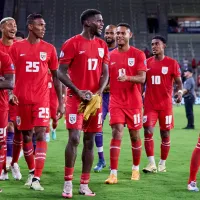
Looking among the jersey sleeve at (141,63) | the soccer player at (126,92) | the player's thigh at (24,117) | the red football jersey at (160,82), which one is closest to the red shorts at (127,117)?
the soccer player at (126,92)

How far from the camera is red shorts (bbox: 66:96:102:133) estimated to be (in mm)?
7488

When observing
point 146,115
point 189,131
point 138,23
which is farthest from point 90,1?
point 146,115

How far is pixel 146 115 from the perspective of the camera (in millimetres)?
10398

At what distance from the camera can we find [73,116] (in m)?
7.50

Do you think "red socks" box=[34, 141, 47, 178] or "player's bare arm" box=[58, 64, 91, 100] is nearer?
"player's bare arm" box=[58, 64, 91, 100]

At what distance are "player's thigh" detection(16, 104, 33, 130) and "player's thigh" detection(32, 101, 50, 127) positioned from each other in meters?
0.07

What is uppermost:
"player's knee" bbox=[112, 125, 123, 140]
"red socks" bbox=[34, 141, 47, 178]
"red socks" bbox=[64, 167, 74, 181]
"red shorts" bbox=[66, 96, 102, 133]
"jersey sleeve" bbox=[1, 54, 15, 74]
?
"jersey sleeve" bbox=[1, 54, 15, 74]

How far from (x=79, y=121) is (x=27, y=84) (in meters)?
1.10

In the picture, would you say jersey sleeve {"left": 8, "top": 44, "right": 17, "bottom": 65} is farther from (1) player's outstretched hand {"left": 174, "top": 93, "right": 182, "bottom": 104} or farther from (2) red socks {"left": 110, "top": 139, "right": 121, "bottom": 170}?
(1) player's outstretched hand {"left": 174, "top": 93, "right": 182, "bottom": 104}

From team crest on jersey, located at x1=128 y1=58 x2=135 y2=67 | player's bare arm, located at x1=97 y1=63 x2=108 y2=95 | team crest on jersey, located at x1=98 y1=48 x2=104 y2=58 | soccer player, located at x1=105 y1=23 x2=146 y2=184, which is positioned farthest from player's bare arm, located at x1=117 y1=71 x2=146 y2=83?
team crest on jersey, located at x1=98 y1=48 x2=104 y2=58

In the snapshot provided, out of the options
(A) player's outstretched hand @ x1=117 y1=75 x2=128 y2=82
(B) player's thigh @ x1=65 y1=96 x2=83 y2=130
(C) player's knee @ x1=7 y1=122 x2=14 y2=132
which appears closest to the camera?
(B) player's thigh @ x1=65 y1=96 x2=83 y2=130

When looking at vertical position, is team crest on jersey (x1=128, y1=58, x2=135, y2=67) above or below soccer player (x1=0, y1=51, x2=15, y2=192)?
above

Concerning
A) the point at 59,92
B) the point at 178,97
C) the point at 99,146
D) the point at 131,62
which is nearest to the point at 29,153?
the point at 59,92

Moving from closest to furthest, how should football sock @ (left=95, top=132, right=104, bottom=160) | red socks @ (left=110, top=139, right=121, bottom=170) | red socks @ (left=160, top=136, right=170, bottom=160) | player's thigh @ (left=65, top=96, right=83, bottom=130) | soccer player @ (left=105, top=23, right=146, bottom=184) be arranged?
player's thigh @ (left=65, top=96, right=83, bottom=130), red socks @ (left=110, top=139, right=121, bottom=170), soccer player @ (left=105, top=23, right=146, bottom=184), football sock @ (left=95, top=132, right=104, bottom=160), red socks @ (left=160, top=136, right=170, bottom=160)
